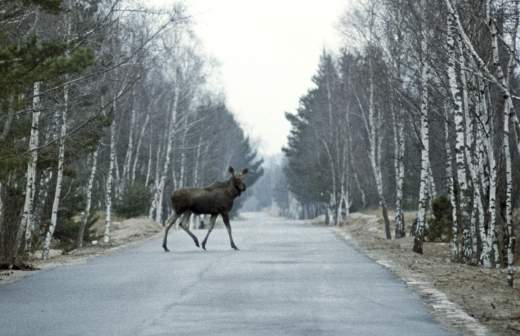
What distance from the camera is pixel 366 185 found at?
239 feet

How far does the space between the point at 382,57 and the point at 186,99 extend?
26.3 m

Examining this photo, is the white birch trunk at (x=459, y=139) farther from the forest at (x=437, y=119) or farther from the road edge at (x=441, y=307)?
the road edge at (x=441, y=307)

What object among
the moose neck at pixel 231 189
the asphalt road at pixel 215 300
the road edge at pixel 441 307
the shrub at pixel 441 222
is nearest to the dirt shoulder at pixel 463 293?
the road edge at pixel 441 307

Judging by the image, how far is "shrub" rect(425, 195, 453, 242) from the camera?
108 feet

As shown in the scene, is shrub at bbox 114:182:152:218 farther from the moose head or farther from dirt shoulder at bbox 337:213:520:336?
dirt shoulder at bbox 337:213:520:336

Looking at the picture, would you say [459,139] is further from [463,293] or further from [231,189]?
[463,293]

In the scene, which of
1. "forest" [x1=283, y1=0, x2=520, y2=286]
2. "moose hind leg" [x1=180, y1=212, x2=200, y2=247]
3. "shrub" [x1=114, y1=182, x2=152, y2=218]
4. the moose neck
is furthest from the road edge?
"shrub" [x1=114, y1=182, x2=152, y2=218]

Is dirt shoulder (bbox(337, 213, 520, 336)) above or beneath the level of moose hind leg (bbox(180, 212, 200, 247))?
beneath

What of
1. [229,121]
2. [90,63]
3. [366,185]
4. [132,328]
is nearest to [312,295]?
[132,328]

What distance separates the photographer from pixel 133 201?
4791cm

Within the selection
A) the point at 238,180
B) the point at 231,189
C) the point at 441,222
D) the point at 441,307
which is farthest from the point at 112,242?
the point at 441,307

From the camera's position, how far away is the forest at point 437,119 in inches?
743

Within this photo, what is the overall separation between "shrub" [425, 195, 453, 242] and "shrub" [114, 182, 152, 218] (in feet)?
61.7

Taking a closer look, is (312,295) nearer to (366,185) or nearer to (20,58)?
(20,58)
